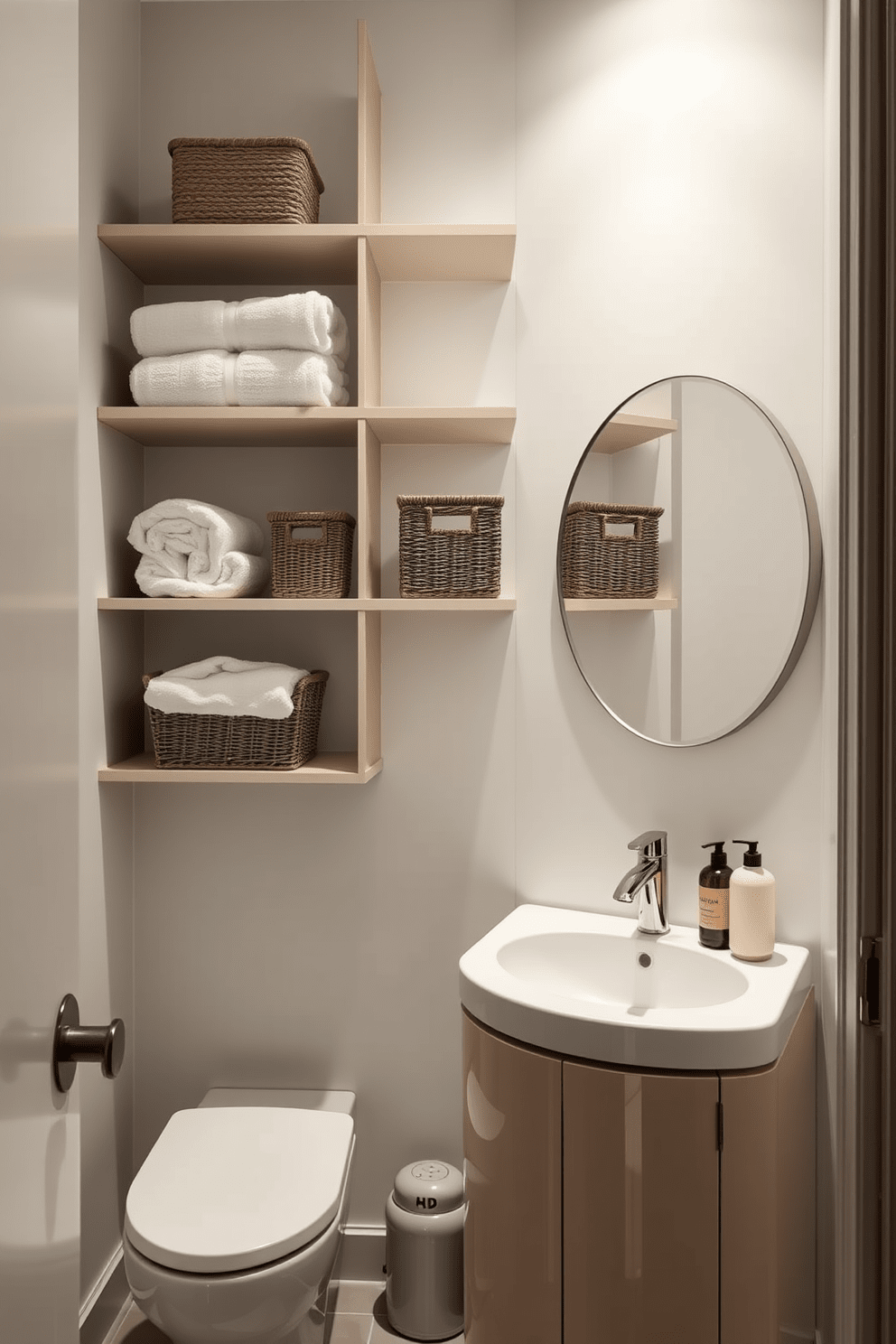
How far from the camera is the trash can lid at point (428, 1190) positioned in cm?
187

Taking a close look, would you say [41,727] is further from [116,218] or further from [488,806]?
[116,218]

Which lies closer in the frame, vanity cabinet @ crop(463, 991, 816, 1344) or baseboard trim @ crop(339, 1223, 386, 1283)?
vanity cabinet @ crop(463, 991, 816, 1344)

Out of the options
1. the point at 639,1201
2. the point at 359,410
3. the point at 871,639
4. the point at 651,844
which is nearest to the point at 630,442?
the point at 359,410

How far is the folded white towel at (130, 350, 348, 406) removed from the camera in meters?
1.80

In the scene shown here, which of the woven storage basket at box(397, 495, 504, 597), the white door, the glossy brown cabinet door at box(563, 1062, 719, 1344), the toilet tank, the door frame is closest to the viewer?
the white door

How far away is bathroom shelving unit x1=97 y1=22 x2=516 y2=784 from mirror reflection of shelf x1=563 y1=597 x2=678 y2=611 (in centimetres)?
13

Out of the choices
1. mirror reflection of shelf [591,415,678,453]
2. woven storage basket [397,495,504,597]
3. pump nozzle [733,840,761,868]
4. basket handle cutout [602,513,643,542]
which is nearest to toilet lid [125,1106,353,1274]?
pump nozzle [733,840,761,868]

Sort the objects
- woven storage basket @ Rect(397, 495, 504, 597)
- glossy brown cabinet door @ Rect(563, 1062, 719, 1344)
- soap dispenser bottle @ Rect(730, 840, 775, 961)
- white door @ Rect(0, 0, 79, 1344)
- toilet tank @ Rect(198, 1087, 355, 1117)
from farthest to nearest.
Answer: toilet tank @ Rect(198, 1087, 355, 1117), woven storage basket @ Rect(397, 495, 504, 597), soap dispenser bottle @ Rect(730, 840, 775, 961), glossy brown cabinet door @ Rect(563, 1062, 719, 1344), white door @ Rect(0, 0, 79, 1344)

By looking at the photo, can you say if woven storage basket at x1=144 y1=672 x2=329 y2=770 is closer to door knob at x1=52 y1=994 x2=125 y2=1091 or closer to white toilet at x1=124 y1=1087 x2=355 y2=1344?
white toilet at x1=124 y1=1087 x2=355 y2=1344

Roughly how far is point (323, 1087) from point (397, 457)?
1301 millimetres

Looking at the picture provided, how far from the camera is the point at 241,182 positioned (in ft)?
6.02

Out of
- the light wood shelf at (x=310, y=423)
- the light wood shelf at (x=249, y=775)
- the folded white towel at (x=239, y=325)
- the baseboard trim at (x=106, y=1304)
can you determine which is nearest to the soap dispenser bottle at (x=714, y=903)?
the light wood shelf at (x=249, y=775)

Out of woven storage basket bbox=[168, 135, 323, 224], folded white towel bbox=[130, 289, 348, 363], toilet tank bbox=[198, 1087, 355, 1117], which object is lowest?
toilet tank bbox=[198, 1087, 355, 1117]

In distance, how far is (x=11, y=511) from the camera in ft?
2.37
